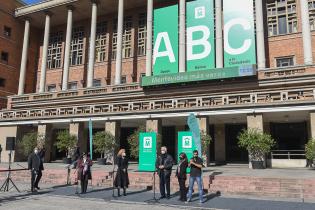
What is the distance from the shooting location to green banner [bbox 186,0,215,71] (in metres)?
28.4

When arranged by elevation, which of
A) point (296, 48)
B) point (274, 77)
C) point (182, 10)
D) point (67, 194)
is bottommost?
point (67, 194)

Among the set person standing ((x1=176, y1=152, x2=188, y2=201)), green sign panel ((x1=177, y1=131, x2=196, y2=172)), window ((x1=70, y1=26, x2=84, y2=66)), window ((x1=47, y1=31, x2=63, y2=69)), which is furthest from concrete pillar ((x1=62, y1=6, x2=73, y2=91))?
person standing ((x1=176, y1=152, x2=188, y2=201))

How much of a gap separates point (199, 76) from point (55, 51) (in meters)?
23.9

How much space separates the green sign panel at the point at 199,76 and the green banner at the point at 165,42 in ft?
3.56

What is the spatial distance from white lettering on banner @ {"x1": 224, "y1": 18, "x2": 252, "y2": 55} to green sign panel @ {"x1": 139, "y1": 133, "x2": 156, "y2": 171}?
43.1ft

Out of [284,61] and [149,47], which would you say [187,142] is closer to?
[149,47]

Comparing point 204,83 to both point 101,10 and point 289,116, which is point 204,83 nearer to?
point 289,116

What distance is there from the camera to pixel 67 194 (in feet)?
46.7

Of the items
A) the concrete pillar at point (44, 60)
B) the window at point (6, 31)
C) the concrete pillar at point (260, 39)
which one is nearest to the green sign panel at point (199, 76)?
the concrete pillar at point (260, 39)

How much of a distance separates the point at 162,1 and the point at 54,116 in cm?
1779

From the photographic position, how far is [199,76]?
89.9ft

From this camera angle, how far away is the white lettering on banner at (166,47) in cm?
2995

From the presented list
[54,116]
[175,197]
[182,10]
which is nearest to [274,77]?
[182,10]

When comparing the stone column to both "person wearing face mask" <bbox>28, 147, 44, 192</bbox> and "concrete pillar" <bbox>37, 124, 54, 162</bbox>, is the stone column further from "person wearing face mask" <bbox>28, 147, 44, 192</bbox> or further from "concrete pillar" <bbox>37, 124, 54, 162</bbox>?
"concrete pillar" <bbox>37, 124, 54, 162</bbox>
